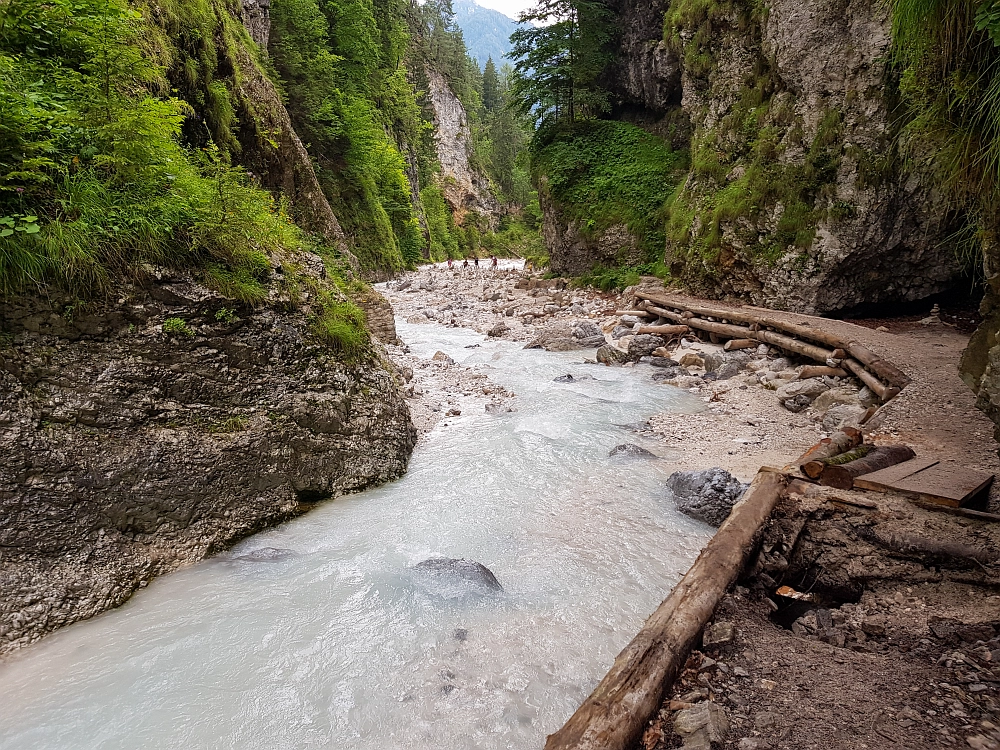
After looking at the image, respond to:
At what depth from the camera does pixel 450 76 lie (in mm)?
55906

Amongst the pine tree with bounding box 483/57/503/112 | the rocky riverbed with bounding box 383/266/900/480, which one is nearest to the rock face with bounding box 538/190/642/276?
the rocky riverbed with bounding box 383/266/900/480

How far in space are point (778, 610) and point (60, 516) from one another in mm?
4871

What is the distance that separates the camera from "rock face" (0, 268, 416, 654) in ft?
11.0

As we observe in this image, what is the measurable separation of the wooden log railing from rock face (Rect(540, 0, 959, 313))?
1357 mm

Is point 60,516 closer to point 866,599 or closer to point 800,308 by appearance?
point 866,599

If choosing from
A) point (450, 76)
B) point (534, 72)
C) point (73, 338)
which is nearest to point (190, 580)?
point (73, 338)

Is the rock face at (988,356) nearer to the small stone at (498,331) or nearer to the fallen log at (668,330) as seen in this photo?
the fallen log at (668,330)

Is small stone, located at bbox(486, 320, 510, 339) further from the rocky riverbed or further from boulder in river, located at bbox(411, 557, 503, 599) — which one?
boulder in river, located at bbox(411, 557, 503, 599)

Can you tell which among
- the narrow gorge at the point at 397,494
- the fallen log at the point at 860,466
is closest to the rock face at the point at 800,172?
the narrow gorge at the point at 397,494

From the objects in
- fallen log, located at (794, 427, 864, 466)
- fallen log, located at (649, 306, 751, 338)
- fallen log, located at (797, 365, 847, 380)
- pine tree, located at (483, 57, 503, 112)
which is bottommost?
fallen log, located at (797, 365, 847, 380)

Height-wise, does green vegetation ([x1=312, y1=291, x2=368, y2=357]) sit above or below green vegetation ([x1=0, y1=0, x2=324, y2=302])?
below

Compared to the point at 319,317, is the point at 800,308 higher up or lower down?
lower down

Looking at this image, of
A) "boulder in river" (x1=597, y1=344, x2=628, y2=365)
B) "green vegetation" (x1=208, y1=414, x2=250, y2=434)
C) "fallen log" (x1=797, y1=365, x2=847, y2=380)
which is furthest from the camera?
"boulder in river" (x1=597, y1=344, x2=628, y2=365)

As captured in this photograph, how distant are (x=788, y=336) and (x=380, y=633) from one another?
9.63 metres
